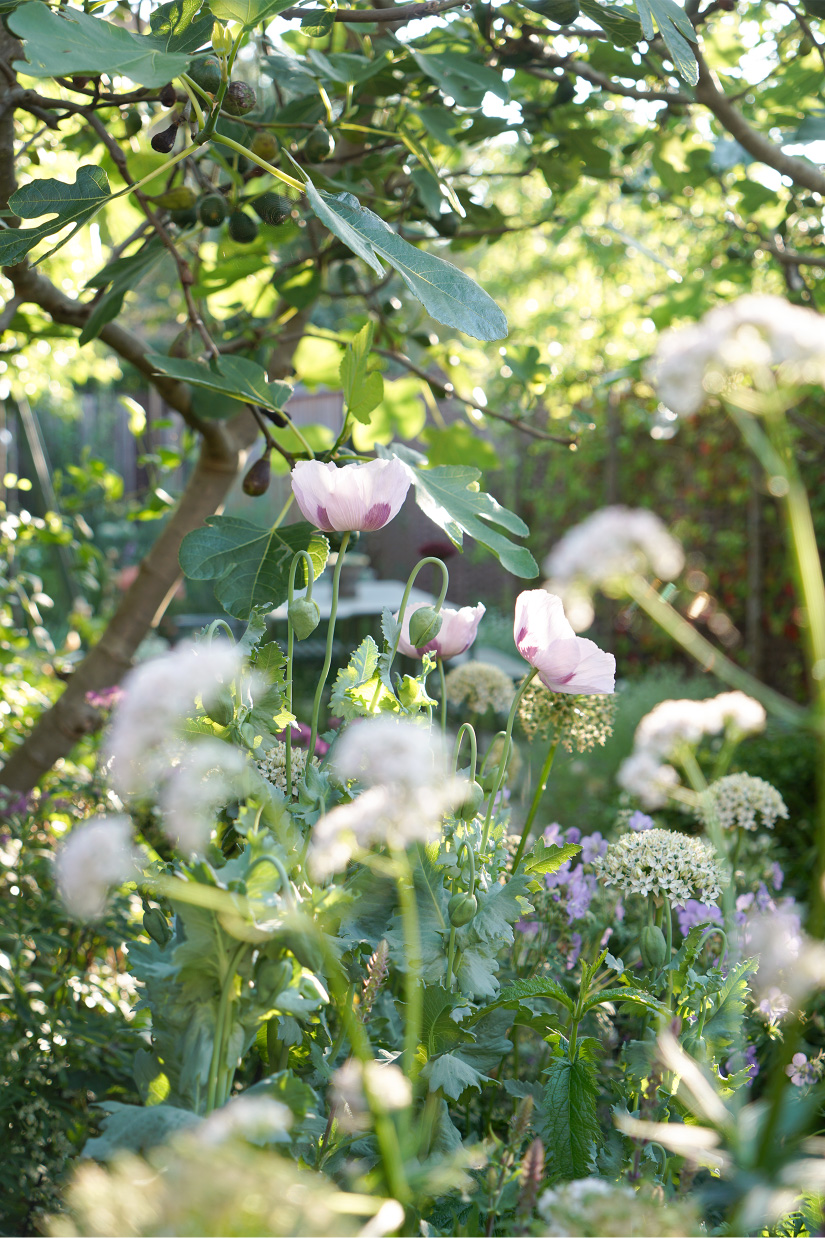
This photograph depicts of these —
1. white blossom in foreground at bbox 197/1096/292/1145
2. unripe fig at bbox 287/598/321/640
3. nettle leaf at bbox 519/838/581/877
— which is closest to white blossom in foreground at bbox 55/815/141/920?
white blossom in foreground at bbox 197/1096/292/1145

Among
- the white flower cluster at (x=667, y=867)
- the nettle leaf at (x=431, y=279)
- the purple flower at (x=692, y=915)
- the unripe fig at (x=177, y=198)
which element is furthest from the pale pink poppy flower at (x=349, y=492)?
the purple flower at (x=692, y=915)

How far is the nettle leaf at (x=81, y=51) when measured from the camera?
0.59 meters

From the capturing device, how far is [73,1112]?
0.99 m

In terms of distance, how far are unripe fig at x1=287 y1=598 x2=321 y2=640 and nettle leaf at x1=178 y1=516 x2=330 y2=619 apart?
98mm

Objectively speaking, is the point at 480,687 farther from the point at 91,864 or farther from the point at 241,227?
the point at 91,864

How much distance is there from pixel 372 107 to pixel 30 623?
5.18ft

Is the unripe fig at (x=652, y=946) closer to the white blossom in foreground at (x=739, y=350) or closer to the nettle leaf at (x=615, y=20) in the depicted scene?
the white blossom in foreground at (x=739, y=350)

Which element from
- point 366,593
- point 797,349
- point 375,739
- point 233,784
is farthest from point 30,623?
point 366,593

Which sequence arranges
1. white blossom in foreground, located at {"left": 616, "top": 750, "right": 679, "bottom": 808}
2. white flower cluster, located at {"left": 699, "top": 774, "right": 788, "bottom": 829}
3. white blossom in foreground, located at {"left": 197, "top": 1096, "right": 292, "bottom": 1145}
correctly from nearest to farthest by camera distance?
1. white blossom in foreground, located at {"left": 197, "top": 1096, "right": 292, "bottom": 1145}
2. white blossom in foreground, located at {"left": 616, "top": 750, "right": 679, "bottom": 808}
3. white flower cluster, located at {"left": 699, "top": 774, "right": 788, "bottom": 829}

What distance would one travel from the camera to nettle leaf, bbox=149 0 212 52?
2.29 feet

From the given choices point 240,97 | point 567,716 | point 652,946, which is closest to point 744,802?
point 567,716

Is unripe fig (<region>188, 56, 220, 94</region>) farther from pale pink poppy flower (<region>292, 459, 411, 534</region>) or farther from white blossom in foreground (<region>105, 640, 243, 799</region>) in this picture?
white blossom in foreground (<region>105, 640, 243, 799</region>)

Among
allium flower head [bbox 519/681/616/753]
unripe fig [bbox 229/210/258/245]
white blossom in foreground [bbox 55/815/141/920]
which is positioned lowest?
allium flower head [bbox 519/681/616/753]

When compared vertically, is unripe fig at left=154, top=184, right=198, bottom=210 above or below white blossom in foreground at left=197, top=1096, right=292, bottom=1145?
above
